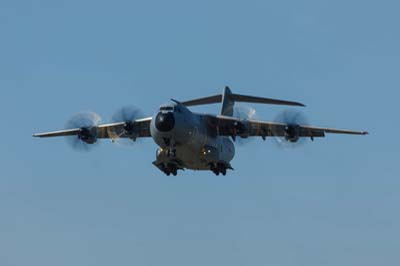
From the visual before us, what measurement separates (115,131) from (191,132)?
8866 millimetres

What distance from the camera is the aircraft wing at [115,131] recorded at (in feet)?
252

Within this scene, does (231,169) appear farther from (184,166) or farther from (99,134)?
(99,134)

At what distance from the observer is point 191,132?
235 ft

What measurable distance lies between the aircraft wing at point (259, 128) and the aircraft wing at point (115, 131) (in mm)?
4629

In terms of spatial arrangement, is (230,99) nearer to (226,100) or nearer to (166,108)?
(226,100)

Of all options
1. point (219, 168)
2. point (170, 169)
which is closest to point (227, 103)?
point (219, 168)

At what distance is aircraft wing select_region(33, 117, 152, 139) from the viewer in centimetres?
7669

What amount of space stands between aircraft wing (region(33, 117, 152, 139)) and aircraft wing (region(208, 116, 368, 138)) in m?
4.63

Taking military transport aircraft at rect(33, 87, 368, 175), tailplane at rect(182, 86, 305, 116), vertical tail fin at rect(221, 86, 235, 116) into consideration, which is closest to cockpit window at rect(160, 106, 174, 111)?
military transport aircraft at rect(33, 87, 368, 175)

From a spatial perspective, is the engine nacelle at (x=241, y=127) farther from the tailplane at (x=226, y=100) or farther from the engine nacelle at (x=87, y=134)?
the engine nacelle at (x=87, y=134)

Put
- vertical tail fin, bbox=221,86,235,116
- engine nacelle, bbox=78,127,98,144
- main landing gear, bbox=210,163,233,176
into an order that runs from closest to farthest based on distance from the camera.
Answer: main landing gear, bbox=210,163,233,176, engine nacelle, bbox=78,127,98,144, vertical tail fin, bbox=221,86,235,116

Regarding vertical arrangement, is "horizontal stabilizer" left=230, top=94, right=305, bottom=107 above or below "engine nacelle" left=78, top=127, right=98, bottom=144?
above

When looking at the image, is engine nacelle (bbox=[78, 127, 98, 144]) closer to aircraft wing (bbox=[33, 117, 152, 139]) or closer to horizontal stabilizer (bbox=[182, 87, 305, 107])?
aircraft wing (bbox=[33, 117, 152, 139])

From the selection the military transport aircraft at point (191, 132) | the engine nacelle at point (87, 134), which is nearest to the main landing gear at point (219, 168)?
the military transport aircraft at point (191, 132)
